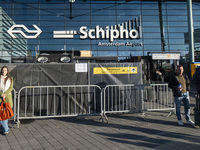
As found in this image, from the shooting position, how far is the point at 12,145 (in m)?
3.59

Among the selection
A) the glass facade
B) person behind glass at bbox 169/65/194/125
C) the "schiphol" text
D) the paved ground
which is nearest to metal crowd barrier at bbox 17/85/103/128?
the paved ground

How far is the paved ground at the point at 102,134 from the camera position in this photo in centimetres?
353

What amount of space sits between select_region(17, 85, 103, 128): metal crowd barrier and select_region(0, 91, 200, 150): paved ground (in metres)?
0.41

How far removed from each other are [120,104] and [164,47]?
686 inches

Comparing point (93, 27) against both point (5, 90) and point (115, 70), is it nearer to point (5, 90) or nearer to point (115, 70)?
point (115, 70)

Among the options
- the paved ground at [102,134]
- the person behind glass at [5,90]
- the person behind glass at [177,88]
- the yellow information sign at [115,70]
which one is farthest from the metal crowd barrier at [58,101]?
the person behind glass at [177,88]

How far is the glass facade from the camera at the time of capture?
806 inches

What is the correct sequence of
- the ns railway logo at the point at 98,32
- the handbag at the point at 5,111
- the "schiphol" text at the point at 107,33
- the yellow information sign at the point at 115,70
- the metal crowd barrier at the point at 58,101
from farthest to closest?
the "schiphol" text at the point at 107,33 < the ns railway logo at the point at 98,32 < the yellow information sign at the point at 115,70 < the metal crowd barrier at the point at 58,101 < the handbag at the point at 5,111

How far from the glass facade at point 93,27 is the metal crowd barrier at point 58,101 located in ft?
48.9

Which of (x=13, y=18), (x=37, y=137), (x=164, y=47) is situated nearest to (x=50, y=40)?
(x=13, y=18)

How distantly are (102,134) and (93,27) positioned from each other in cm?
1850

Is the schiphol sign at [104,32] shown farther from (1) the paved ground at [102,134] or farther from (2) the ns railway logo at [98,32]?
(1) the paved ground at [102,134]

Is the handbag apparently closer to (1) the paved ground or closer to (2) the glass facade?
(1) the paved ground

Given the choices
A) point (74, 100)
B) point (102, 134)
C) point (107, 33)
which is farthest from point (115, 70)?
point (107, 33)
